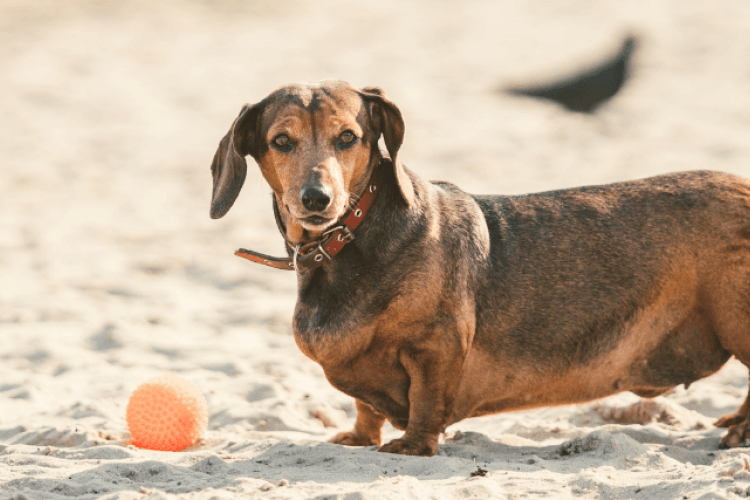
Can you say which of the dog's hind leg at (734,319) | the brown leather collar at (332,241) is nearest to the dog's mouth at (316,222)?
the brown leather collar at (332,241)

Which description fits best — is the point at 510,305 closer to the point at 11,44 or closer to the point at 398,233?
the point at 398,233

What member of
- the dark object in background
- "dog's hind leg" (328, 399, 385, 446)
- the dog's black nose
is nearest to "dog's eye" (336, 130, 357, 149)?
the dog's black nose

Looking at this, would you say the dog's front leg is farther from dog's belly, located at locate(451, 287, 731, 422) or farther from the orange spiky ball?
the orange spiky ball

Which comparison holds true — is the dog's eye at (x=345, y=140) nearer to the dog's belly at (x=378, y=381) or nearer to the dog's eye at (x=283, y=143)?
the dog's eye at (x=283, y=143)

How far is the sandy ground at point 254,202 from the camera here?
11.3ft

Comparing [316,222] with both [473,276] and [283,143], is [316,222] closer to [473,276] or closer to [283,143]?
[283,143]

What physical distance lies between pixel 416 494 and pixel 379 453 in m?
0.78

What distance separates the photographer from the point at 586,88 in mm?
13648

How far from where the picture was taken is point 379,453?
11.9 ft

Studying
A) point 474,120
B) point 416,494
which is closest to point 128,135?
point 474,120

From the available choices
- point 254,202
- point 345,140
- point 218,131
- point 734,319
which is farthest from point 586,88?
point 345,140

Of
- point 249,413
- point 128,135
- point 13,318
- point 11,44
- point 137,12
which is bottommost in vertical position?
point 249,413

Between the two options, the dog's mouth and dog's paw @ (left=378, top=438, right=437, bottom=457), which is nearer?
the dog's mouth

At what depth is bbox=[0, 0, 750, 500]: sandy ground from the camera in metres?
3.43
